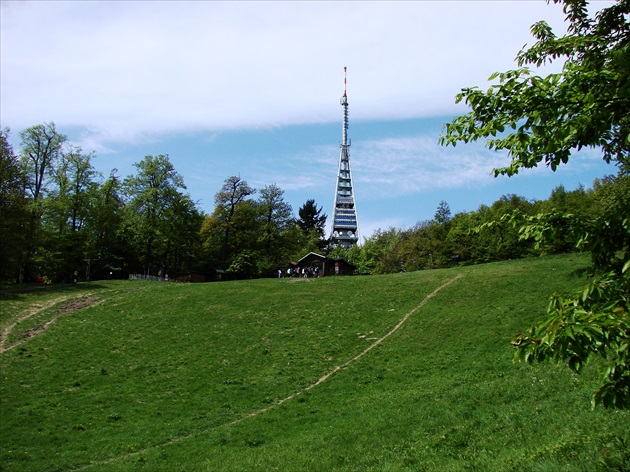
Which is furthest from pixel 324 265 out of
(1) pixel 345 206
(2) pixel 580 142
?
(1) pixel 345 206

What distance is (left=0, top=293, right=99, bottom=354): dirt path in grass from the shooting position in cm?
3459

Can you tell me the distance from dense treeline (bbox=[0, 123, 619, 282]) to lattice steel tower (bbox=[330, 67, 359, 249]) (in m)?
68.7

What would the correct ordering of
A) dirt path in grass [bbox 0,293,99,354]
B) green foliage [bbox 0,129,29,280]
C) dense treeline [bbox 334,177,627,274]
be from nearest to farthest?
dirt path in grass [bbox 0,293,99,354] < green foliage [bbox 0,129,29,280] < dense treeline [bbox 334,177,627,274]

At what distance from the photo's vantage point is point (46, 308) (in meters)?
42.7

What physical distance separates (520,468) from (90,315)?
38398mm

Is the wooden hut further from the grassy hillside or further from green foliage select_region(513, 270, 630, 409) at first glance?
green foliage select_region(513, 270, 630, 409)

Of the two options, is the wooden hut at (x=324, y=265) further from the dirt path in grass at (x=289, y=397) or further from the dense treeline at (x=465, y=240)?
the dirt path in grass at (x=289, y=397)

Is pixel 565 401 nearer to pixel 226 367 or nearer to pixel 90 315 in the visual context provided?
pixel 226 367

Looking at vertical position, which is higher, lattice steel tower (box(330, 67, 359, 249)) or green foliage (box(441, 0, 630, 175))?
lattice steel tower (box(330, 67, 359, 249))

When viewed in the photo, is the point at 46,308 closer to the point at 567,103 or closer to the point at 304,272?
the point at 304,272

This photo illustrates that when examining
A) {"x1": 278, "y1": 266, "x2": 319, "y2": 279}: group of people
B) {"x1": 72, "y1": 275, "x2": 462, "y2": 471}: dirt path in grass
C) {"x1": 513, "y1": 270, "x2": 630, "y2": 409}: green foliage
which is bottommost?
{"x1": 72, "y1": 275, "x2": 462, "y2": 471}: dirt path in grass

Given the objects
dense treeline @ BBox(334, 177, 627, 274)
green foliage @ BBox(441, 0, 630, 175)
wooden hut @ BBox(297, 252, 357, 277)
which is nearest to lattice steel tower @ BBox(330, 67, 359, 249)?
dense treeline @ BBox(334, 177, 627, 274)

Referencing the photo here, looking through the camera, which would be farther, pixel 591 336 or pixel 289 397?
pixel 289 397

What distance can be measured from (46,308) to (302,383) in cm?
2821
